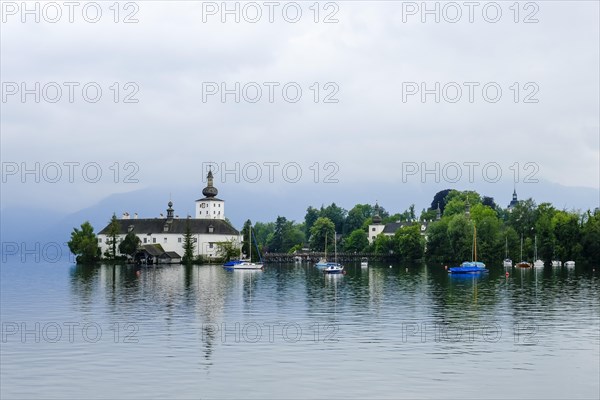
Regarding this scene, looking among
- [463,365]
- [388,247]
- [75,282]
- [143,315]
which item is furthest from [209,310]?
[388,247]

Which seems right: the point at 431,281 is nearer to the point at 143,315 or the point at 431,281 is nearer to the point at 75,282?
the point at 75,282

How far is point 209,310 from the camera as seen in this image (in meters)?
55.9

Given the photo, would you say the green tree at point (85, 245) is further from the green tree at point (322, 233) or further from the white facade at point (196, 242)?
the green tree at point (322, 233)

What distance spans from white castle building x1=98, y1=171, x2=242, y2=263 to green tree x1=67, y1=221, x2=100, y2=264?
344 cm

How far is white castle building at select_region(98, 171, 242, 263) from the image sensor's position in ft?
507

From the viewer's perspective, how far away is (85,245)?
5920 inches

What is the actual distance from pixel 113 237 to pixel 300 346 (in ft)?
394

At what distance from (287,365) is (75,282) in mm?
63413

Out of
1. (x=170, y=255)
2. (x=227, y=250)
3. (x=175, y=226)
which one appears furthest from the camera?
(x=175, y=226)

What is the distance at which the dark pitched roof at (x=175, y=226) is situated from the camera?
157 metres

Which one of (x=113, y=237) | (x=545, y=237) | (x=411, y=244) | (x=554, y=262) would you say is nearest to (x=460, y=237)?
(x=545, y=237)

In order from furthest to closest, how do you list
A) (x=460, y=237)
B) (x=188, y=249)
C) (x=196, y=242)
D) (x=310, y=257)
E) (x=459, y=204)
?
1. (x=459, y=204)
2. (x=310, y=257)
3. (x=196, y=242)
4. (x=188, y=249)
5. (x=460, y=237)

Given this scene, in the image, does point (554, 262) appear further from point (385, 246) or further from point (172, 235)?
point (172, 235)

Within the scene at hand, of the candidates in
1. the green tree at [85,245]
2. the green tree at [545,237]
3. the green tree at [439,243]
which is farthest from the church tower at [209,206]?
the green tree at [545,237]
